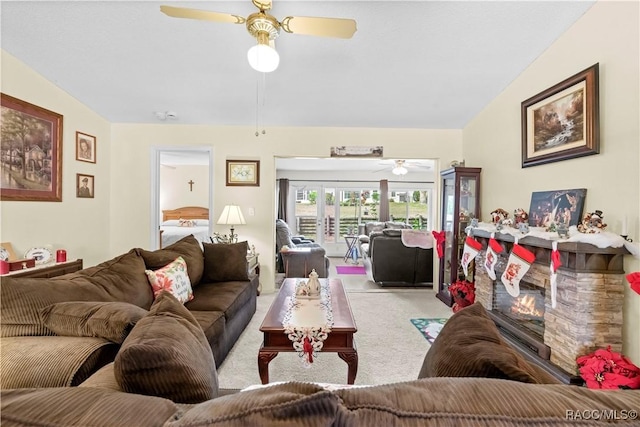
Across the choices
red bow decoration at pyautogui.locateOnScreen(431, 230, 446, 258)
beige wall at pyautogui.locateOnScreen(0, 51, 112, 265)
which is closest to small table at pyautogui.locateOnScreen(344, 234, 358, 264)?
red bow decoration at pyautogui.locateOnScreen(431, 230, 446, 258)

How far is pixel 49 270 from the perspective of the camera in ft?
9.12

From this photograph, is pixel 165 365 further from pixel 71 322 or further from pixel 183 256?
pixel 183 256

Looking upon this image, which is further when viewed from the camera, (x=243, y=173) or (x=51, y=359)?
(x=243, y=173)

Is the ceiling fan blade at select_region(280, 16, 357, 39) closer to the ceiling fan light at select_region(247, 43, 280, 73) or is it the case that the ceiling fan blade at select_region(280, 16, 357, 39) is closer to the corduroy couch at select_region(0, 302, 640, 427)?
the ceiling fan light at select_region(247, 43, 280, 73)

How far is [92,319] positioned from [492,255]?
3213 millimetres

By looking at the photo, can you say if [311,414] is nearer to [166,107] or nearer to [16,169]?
[16,169]

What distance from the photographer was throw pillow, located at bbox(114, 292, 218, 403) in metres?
0.74

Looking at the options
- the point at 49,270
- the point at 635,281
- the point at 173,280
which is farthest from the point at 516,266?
the point at 49,270

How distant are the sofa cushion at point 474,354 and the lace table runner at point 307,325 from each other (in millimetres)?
948

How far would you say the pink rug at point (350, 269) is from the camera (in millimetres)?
6066

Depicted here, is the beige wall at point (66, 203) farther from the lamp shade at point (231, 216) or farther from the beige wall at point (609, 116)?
the beige wall at point (609, 116)

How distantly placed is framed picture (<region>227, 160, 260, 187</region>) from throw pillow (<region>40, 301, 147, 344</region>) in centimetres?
314

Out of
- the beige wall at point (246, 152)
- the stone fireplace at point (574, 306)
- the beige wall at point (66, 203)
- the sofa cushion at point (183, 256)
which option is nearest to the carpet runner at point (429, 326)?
the stone fireplace at point (574, 306)

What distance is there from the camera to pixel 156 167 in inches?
172
